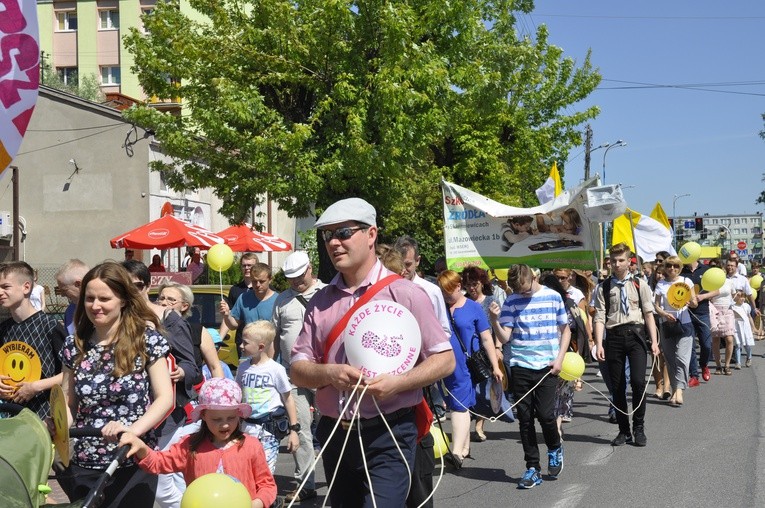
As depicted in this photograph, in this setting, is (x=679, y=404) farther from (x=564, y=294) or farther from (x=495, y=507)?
(x=495, y=507)

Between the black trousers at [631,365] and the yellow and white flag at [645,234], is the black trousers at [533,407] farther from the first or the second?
the yellow and white flag at [645,234]

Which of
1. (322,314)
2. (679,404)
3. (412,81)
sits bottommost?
(679,404)

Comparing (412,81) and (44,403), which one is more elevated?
(412,81)

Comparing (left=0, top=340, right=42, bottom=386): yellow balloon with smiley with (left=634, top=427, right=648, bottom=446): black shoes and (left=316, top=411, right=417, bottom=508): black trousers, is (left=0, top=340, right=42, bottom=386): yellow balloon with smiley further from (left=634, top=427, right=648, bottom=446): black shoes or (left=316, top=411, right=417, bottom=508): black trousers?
(left=634, top=427, right=648, bottom=446): black shoes

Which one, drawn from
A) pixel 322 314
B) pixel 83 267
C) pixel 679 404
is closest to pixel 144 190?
pixel 679 404

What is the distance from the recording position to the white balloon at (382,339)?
410 cm

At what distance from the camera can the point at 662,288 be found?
12641 millimetres

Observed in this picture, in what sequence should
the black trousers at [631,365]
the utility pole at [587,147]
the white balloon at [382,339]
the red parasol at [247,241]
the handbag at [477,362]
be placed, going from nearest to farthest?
1. the white balloon at [382,339]
2. the handbag at [477,362]
3. the black trousers at [631,365]
4. the red parasol at [247,241]
5. the utility pole at [587,147]

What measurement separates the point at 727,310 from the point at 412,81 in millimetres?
6846

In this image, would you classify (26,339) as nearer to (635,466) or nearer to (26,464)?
(26,464)

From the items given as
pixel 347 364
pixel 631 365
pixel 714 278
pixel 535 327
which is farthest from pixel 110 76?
pixel 347 364

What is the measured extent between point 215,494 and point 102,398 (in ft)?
3.48

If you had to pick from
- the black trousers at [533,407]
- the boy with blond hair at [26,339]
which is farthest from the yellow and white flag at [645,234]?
the boy with blond hair at [26,339]

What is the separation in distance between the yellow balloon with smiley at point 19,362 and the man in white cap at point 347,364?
1.76m
